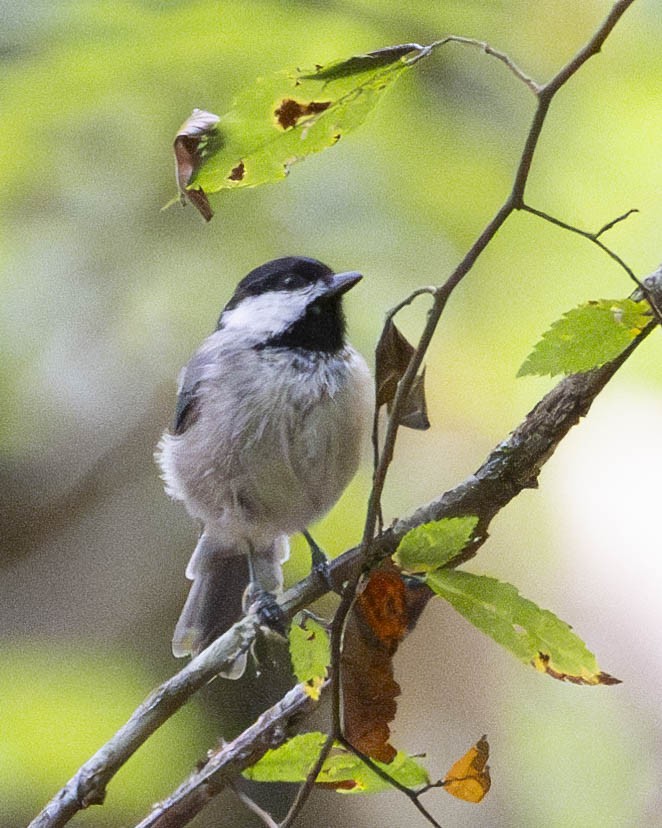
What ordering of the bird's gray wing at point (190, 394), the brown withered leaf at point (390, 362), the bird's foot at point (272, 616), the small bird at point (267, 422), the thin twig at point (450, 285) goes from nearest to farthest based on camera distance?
the thin twig at point (450, 285) < the brown withered leaf at point (390, 362) < the bird's foot at point (272, 616) < the small bird at point (267, 422) < the bird's gray wing at point (190, 394)

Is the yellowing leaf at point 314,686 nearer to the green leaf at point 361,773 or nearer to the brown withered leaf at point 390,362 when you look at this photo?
the green leaf at point 361,773

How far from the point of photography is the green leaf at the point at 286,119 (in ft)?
1.65

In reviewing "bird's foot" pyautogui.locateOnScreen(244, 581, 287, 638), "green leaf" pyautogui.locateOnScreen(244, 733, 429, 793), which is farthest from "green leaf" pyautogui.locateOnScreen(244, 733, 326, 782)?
"bird's foot" pyautogui.locateOnScreen(244, 581, 287, 638)

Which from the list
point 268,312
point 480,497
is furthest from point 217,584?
point 480,497

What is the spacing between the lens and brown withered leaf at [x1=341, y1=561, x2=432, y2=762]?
21.5 inches

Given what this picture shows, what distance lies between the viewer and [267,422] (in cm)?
106

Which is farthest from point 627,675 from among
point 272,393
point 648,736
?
point 272,393

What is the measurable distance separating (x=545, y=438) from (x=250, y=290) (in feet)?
1.97

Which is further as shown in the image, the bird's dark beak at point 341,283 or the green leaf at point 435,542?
the bird's dark beak at point 341,283

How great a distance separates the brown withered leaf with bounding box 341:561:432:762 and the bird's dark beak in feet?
2.02

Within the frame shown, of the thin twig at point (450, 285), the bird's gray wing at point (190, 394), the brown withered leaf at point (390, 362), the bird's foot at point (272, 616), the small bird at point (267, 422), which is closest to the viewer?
the thin twig at point (450, 285)

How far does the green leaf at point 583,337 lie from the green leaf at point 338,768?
0.26m

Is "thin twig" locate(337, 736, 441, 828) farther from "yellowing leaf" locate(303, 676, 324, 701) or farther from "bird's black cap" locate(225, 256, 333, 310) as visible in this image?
"bird's black cap" locate(225, 256, 333, 310)

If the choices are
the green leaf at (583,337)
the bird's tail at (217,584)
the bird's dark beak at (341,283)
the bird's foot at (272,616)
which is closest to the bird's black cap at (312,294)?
the bird's dark beak at (341,283)
